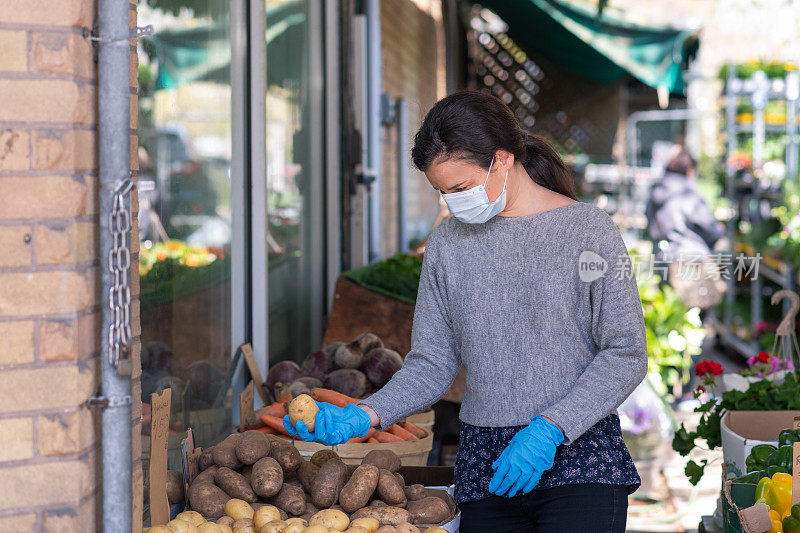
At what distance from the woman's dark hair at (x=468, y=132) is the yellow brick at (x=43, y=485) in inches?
A: 41.0

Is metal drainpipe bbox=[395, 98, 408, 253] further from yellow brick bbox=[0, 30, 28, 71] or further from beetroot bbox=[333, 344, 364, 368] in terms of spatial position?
yellow brick bbox=[0, 30, 28, 71]

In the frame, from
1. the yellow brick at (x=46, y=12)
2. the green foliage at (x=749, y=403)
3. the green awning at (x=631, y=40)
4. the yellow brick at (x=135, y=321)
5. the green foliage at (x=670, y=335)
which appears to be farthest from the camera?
the green awning at (x=631, y=40)

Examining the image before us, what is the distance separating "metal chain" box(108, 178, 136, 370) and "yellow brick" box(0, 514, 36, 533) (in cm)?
32

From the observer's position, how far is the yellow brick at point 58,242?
5.30ft

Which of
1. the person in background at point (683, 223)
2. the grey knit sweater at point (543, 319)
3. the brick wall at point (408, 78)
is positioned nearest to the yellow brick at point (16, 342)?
the grey knit sweater at point (543, 319)

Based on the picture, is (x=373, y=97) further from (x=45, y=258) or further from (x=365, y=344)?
(x=45, y=258)

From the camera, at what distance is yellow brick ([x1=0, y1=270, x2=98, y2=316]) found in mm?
1606

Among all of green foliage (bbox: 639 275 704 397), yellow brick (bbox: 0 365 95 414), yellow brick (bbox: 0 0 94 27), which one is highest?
yellow brick (bbox: 0 0 94 27)

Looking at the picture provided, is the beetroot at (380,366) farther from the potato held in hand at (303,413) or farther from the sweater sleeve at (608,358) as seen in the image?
the sweater sleeve at (608,358)

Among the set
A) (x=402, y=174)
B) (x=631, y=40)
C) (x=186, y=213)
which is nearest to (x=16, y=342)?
(x=186, y=213)

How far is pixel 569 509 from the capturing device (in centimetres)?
201

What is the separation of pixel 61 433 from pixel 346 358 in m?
1.99

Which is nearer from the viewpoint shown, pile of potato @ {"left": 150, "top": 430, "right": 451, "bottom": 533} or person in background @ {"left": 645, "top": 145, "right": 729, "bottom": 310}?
pile of potato @ {"left": 150, "top": 430, "right": 451, "bottom": 533}

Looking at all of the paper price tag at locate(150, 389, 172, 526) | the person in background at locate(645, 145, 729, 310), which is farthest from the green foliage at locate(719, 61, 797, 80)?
the paper price tag at locate(150, 389, 172, 526)
